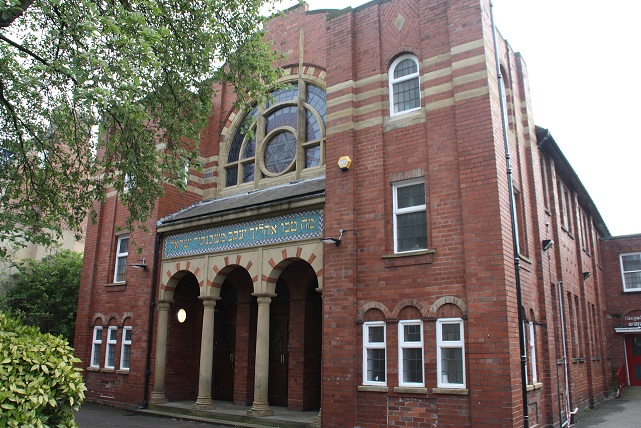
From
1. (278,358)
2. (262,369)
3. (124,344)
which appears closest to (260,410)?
(262,369)

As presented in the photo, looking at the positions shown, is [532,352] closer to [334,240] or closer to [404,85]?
[334,240]

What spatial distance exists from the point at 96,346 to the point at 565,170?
16.7 m

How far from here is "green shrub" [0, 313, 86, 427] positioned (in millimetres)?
5930

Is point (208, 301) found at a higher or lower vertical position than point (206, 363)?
higher

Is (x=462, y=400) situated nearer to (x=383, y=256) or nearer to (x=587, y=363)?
(x=383, y=256)

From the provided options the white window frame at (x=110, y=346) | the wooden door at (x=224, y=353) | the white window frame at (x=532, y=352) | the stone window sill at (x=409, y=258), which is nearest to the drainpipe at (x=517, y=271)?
the white window frame at (x=532, y=352)

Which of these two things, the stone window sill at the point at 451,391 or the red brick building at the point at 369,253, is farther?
the red brick building at the point at 369,253

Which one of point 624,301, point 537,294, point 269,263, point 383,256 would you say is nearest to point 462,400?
point 383,256

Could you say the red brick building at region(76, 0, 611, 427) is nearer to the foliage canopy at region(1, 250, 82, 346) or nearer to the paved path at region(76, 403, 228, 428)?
the paved path at region(76, 403, 228, 428)

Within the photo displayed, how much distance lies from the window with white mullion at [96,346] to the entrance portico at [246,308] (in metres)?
3.22

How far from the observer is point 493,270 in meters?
9.89

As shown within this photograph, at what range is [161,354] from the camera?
15.3 meters

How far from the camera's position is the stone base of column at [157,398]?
1498cm

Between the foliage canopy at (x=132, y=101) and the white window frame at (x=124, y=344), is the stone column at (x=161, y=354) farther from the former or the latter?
the foliage canopy at (x=132, y=101)
